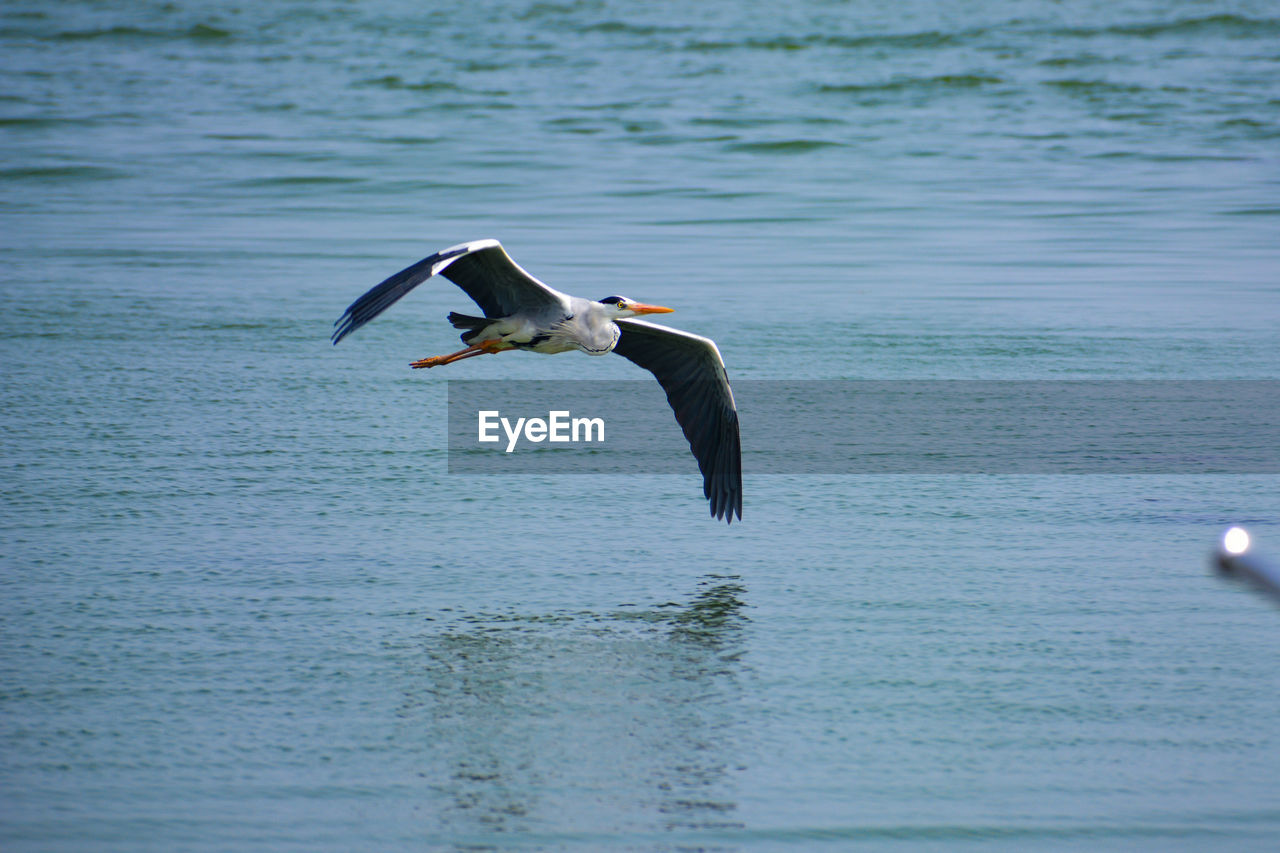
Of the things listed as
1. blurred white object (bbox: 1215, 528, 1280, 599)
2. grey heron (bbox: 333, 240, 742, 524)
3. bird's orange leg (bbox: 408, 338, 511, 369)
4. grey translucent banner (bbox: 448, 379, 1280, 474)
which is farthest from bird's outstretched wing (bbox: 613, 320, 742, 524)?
blurred white object (bbox: 1215, 528, 1280, 599)

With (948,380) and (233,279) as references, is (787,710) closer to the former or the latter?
(948,380)

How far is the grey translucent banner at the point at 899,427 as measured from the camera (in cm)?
656

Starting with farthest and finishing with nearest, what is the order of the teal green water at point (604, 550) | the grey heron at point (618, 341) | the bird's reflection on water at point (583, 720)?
the grey heron at point (618, 341)
the teal green water at point (604, 550)
the bird's reflection on water at point (583, 720)

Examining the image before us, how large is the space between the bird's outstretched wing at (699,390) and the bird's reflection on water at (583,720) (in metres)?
1.00

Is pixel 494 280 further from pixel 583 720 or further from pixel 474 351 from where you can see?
pixel 583 720

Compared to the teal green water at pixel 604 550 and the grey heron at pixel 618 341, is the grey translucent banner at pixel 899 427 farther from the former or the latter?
the grey heron at pixel 618 341

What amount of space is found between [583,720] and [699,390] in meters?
2.35

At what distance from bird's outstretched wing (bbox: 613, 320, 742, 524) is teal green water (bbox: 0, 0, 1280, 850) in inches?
8.3

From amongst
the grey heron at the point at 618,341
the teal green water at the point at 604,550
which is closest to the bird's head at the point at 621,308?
the grey heron at the point at 618,341

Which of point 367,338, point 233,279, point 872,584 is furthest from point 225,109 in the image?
point 872,584

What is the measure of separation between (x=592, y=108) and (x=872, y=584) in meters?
13.3

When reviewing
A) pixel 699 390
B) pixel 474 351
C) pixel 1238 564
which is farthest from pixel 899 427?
pixel 1238 564

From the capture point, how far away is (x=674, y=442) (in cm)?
698

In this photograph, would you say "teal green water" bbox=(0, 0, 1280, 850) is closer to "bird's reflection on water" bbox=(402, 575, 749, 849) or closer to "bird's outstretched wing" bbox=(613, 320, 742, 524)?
"bird's reflection on water" bbox=(402, 575, 749, 849)
